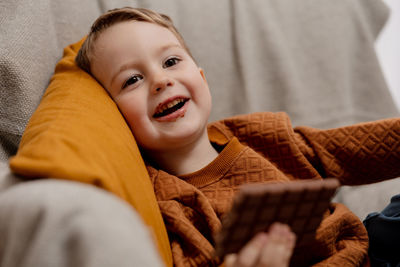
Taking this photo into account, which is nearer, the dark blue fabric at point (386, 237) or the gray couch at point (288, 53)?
the dark blue fabric at point (386, 237)

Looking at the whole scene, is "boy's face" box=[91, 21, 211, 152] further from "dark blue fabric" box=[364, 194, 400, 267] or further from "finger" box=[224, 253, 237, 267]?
"dark blue fabric" box=[364, 194, 400, 267]

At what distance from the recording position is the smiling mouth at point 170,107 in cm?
89

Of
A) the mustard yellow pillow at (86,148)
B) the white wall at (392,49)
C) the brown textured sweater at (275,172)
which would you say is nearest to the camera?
the mustard yellow pillow at (86,148)

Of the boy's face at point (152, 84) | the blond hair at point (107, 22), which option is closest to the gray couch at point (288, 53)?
the blond hair at point (107, 22)

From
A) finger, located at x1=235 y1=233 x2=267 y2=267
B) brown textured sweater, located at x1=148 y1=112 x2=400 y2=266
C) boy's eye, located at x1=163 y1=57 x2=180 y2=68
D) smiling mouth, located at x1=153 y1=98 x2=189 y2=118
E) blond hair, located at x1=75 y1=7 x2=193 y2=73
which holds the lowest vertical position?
brown textured sweater, located at x1=148 y1=112 x2=400 y2=266

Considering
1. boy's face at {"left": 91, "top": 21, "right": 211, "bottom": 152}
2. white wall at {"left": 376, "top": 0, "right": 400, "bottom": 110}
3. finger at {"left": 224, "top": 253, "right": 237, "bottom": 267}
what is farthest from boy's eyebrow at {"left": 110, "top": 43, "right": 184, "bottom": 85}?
white wall at {"left": 376, "top": 0, "right": 400, "bottom": 110}

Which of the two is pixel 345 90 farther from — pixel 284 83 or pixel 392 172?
pixel 392 172

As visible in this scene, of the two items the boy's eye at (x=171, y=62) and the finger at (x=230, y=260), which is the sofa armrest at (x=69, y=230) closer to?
the finger at (x=230, y=260)

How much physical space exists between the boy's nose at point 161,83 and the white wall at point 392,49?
4.29ft

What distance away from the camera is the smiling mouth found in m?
0.89

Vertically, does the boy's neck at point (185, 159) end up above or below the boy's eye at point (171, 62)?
below

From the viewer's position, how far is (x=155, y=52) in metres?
0.90

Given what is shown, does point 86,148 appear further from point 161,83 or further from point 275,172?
point 275,172

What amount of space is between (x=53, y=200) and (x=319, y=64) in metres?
1.07
